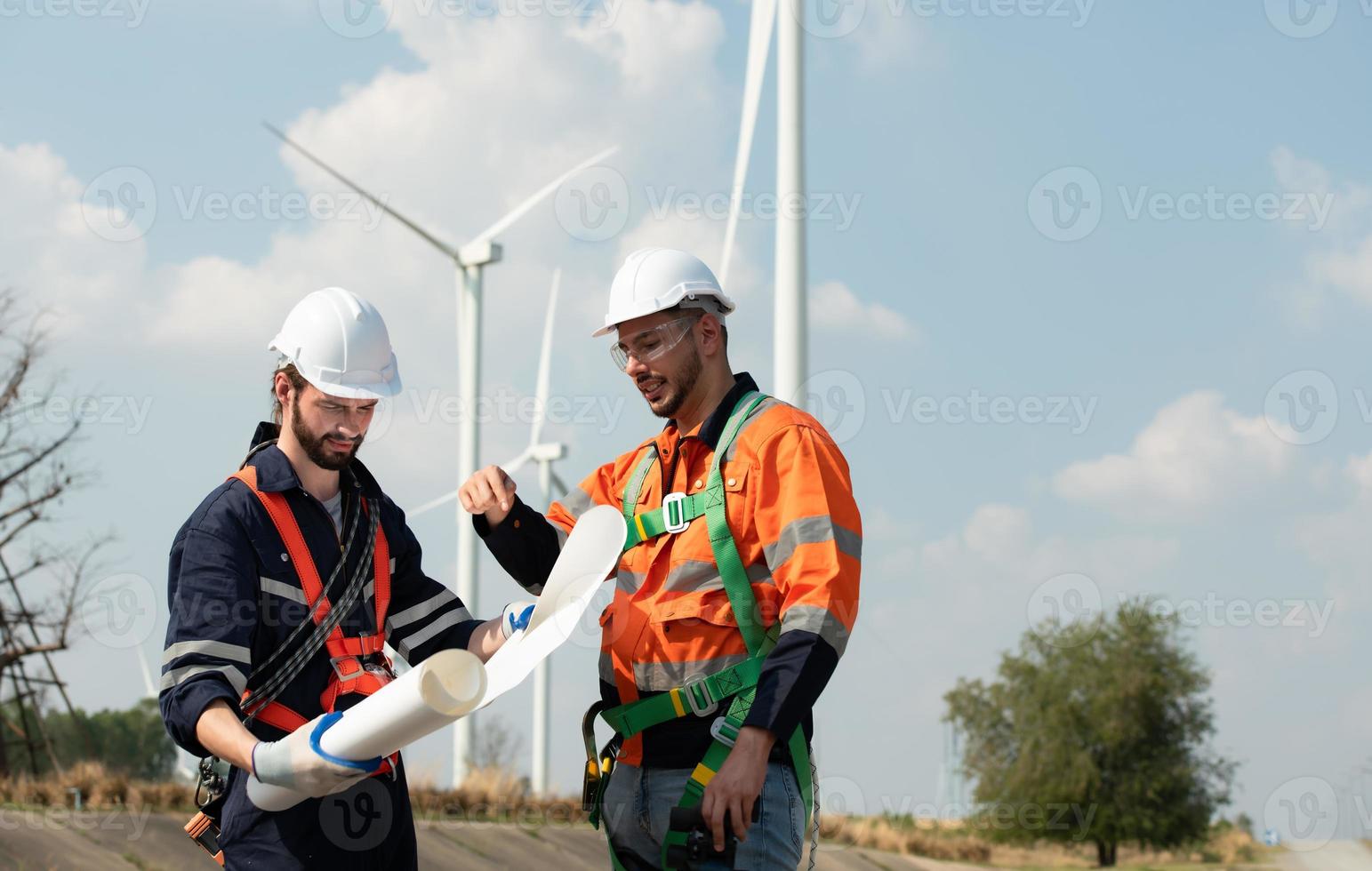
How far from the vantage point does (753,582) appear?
4469 mm

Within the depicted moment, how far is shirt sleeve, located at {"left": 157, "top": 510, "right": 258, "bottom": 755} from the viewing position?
379 cm

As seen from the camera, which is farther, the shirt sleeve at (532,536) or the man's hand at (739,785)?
the shirt sleeve at (532,536)

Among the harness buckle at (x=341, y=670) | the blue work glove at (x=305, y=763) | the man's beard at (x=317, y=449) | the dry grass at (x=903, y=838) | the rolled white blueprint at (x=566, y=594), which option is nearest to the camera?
the blue work glove at (x=305, y=763)

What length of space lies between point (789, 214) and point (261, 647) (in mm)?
10232

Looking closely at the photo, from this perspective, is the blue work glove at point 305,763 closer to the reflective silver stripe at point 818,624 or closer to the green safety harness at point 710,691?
the green safety harness at point 710,691

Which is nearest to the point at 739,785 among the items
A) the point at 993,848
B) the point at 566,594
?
the point at 566,594

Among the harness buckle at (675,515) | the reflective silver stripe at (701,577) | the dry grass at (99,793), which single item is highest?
the harness buckle at (675,515)

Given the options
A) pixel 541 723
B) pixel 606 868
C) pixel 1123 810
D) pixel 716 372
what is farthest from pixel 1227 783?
pixel 716 372

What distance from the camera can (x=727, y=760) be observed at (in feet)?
13.6

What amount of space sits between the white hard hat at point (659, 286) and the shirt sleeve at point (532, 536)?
599 millimetres

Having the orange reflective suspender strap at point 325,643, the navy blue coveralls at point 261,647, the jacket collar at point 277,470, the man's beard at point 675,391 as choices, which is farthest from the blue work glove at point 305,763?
the man's beard at point 675,391

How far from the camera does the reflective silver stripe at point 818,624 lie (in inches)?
164

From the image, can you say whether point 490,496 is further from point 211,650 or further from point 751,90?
point 751,90

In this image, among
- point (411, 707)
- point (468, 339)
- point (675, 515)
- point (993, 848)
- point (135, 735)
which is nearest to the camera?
point (411, 707)
